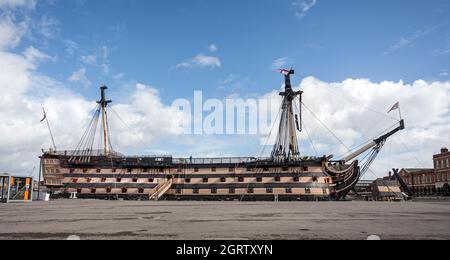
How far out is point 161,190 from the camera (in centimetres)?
5272

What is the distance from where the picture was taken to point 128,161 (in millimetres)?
56094

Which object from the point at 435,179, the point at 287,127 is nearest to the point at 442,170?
the point at 435,179

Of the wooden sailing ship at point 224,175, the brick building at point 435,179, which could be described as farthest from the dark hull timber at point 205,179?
the brick building at point 435,179

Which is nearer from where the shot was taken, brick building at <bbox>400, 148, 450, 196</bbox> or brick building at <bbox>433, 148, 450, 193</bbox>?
brick building at <bbox>433, 148, 450, 193</bbox>

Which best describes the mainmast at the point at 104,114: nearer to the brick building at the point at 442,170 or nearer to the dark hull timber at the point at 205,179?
the dark hull timber at the point at 205,179

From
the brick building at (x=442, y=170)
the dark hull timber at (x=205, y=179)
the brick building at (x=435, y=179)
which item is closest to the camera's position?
the dark hull timber at (x=205, y=179)

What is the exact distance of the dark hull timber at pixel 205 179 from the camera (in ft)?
166

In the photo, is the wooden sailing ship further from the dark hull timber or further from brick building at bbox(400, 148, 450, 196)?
brick building at bbox(400, 148, 450, 196)

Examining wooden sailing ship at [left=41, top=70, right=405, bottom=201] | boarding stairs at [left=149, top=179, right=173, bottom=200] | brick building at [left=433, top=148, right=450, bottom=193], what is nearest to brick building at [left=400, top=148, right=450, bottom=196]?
brick building at [left=433, top=148, right=450, bottom=193]

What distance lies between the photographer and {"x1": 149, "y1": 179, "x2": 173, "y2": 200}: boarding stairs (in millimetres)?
51625

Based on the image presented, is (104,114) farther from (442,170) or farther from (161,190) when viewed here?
(442,170)

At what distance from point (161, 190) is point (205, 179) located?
7.40 m
